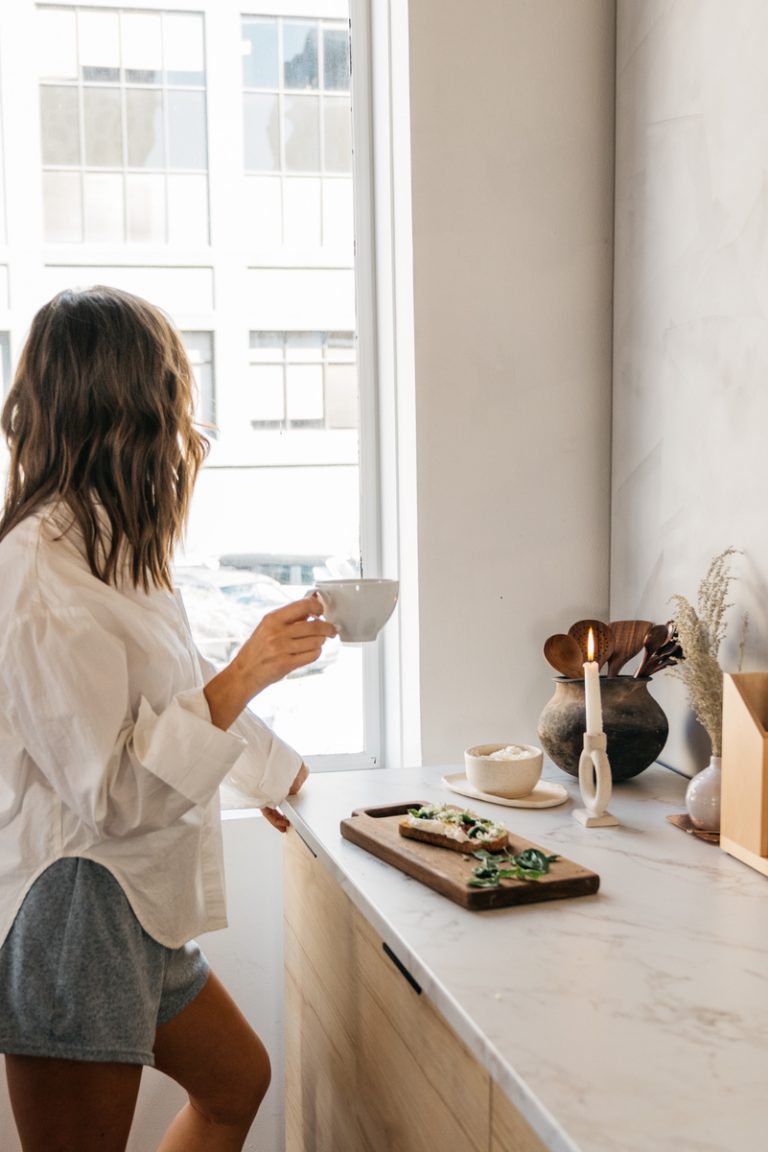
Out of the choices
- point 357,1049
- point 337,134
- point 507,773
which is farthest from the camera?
point 337,134

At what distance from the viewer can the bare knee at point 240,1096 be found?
1.40 metres

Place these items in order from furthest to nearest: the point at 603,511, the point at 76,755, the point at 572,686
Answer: the point at 603,511, the point at 572,686, the point at 76,755

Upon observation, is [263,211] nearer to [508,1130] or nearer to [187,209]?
[187,209]

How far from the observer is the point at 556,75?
1.92 meters

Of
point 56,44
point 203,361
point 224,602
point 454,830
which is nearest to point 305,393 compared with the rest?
point 203,361

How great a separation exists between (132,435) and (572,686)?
0.74m

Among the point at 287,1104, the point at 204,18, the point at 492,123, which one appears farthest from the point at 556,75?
the point at 287,1104

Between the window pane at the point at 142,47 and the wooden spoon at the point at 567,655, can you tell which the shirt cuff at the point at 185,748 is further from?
the window pane at the point at 142,47

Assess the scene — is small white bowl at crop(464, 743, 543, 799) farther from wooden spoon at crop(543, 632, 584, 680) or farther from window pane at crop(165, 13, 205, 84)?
window pane at crop(165, 13, 205, 84)

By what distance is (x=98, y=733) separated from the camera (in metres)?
1.14

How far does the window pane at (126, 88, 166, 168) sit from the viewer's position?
207 cm

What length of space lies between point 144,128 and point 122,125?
40 mm

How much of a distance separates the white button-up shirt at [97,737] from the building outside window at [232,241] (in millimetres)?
880

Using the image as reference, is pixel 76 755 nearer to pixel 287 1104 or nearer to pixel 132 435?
pixel 132 435
